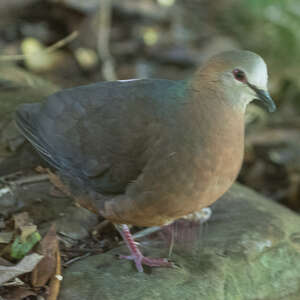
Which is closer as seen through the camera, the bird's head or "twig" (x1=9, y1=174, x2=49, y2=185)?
the bird's head

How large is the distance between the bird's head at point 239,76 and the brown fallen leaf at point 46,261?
3.89 feet

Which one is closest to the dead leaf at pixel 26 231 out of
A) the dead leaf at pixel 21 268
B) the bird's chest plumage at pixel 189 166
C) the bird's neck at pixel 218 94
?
the dead leaf at pixel 21 268

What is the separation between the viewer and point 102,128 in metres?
3.11

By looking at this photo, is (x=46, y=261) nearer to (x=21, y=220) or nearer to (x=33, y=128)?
(x=21, y=220)

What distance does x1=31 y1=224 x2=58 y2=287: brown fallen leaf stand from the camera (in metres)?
2.79

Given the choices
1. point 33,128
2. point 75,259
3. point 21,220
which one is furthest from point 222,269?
point 33,128

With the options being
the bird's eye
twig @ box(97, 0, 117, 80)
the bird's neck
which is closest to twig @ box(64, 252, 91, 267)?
the bird's neck

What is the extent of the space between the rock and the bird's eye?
3.28 ft

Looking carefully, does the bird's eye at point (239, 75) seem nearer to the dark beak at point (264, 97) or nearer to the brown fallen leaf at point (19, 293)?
the dark beak at point (264, 97)

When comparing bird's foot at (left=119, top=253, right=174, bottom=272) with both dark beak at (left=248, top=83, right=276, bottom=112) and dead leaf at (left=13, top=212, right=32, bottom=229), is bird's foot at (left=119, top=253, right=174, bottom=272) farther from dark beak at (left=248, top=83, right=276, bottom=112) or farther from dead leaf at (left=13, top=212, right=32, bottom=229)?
dark beak at (left=248, top=83, right=276, bottom=112)

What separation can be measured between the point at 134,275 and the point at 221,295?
473 millimetres

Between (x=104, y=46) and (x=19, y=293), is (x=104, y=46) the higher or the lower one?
the higher one

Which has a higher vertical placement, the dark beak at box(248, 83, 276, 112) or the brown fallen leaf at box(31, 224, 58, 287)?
the dark beak at box(248, 83, 276, 112)

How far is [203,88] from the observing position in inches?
116
